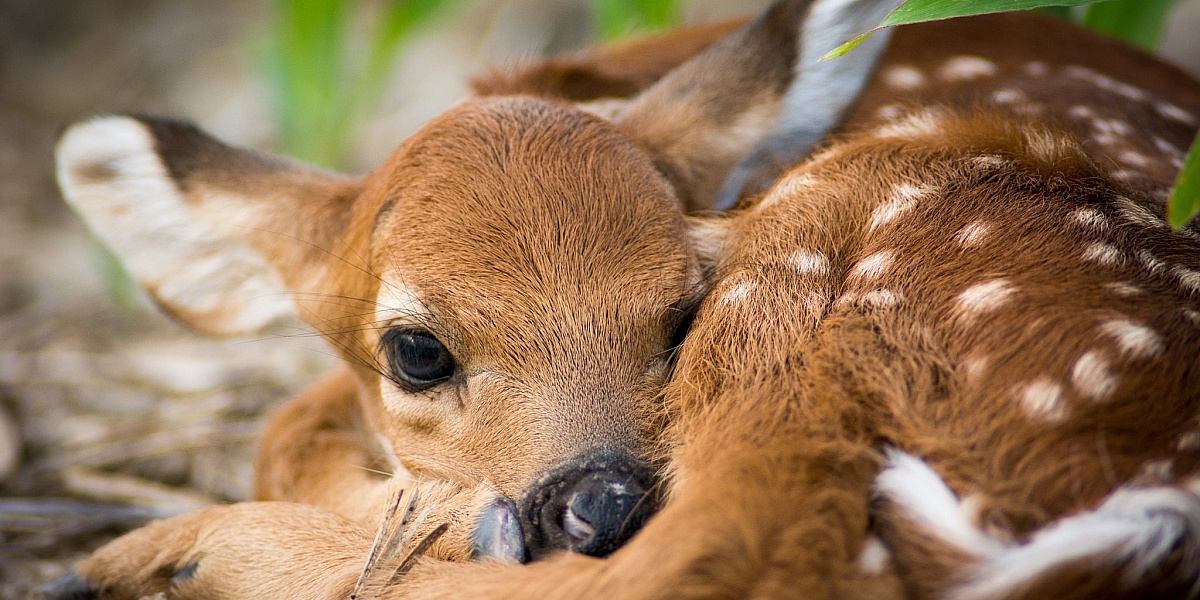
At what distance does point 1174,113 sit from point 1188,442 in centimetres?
168

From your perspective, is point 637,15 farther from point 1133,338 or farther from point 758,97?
point 1133,338

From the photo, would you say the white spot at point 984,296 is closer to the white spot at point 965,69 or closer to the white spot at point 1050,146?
the white spot at point 1050,146

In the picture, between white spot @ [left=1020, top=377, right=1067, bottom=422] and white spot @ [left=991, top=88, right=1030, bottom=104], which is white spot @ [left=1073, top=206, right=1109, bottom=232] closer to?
white spot @ [left=1020, top=377, right=1067, bottom=422]

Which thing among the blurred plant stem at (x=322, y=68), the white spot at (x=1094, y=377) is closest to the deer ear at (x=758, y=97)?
the white spot at (x=1094, y=377)

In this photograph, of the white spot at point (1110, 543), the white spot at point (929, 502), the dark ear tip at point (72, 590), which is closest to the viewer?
the white spot at point (1110, 543)

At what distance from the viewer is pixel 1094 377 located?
1424 millimetres

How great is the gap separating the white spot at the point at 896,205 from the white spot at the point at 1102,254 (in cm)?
31

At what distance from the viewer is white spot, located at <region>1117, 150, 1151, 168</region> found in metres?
2.22

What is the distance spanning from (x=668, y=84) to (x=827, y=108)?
0.41 m

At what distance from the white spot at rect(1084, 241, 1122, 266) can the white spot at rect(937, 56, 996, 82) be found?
3.76 feet

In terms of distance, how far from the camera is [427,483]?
1933 mm

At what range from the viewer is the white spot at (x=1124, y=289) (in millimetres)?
1554

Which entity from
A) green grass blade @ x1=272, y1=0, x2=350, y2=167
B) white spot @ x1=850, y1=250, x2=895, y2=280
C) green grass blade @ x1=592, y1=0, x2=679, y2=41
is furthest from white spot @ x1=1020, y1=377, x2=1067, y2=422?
green grass blade @ x1=272, y1=0, x2=350, y2=167

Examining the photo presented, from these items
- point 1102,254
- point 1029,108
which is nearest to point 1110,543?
point 1102,254
